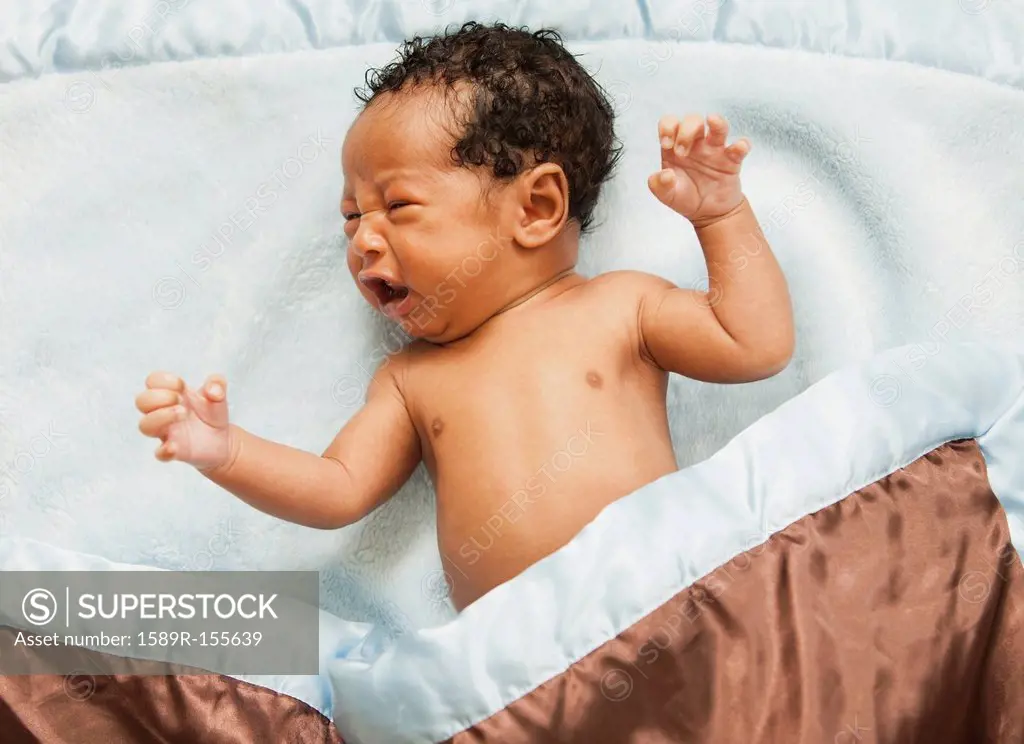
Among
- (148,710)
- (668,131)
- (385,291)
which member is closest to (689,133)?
(668,131)

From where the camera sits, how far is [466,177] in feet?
3.77

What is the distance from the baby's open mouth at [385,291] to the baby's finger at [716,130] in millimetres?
372

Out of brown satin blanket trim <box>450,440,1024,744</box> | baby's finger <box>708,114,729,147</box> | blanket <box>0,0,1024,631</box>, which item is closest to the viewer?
brown satin blanket trim <box>450,440,1024,744</box>

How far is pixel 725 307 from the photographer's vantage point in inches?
43.8

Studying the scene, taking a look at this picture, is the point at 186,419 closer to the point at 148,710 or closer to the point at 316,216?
the point at 148,710

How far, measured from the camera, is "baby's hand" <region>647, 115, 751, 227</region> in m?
1.03

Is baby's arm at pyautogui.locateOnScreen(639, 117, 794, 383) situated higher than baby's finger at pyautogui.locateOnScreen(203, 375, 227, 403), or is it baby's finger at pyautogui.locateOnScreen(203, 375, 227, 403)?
baby's arm at pyautogui.locateOnScreen(639, 117, 794, 383)

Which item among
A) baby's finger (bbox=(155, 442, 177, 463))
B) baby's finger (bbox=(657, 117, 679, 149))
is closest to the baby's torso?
baby's finger (bbox=(657, 117, 679, 149))

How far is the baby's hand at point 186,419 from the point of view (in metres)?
0.94

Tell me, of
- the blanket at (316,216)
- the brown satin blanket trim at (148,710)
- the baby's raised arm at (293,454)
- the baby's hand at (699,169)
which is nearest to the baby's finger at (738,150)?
the baby's hand at (699,169)

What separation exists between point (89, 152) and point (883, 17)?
3.35ft

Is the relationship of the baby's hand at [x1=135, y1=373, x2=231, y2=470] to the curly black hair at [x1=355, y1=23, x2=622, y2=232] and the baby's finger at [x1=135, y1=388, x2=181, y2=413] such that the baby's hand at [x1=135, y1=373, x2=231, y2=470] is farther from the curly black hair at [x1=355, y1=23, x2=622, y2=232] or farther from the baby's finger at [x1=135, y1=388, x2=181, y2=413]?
the curly black hair at [x1=355, y1=23, x2=622, y2=232]

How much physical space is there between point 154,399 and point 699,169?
56cm

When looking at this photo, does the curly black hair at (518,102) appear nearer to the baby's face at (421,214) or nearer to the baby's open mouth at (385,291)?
the baby's face at (421,214)
